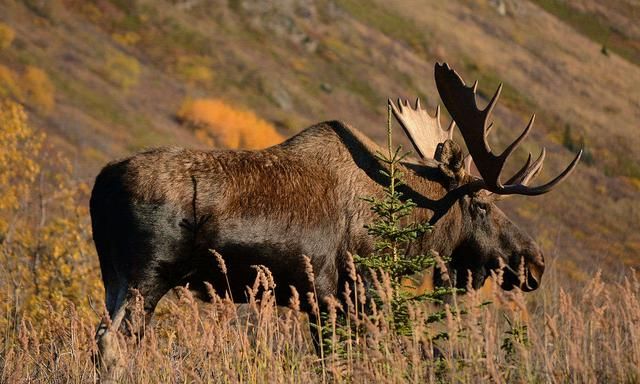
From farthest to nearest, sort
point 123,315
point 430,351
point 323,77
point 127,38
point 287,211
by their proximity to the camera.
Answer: point 323,77 < point 127,38 < point 287,211 < point 123,315 < point 430,351

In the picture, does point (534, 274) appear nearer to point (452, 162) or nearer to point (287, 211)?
point (452, 162)

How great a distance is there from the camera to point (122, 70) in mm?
50500

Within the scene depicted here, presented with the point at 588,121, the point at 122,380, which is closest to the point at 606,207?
the point at 588,121

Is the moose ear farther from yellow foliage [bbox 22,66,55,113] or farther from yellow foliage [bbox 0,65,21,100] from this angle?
yellow foliage [bbox 22,66,55,113]

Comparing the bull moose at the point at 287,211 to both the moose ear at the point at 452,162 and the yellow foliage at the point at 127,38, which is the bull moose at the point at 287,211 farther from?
the yellow foliage at the point at 127,38

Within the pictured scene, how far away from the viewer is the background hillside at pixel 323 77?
41.8 metres

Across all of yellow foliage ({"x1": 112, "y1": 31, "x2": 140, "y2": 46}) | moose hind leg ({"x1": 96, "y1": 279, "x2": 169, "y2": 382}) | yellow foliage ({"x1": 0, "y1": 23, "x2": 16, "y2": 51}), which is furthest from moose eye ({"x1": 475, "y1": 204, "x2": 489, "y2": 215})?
yellow foliage ({"x1": 112, "y1": 31, "x2": 140, "y2": 46})

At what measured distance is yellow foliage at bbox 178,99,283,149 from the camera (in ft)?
160

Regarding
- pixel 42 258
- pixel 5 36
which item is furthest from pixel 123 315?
pixel 5 36

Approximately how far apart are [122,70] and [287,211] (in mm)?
44946

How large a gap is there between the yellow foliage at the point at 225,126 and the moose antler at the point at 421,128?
124ft

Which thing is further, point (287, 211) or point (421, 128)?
point (421, 128)

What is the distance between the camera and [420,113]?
9.34 metres

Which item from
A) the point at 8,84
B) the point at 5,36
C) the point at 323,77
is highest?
the point at 323,77
